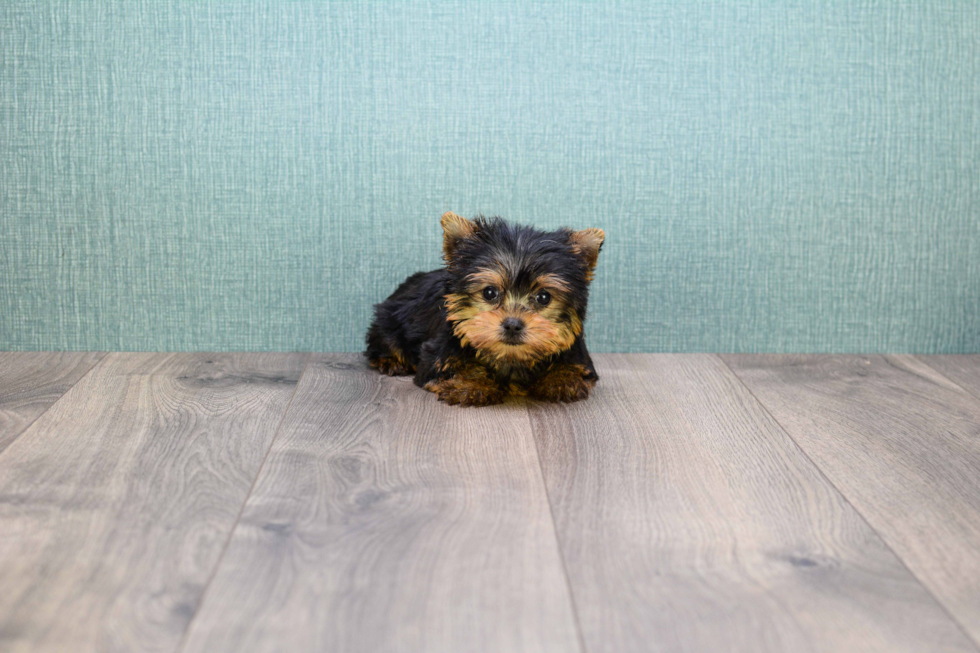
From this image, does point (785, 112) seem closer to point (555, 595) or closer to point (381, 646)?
point (555, 595)

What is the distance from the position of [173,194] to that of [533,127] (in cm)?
120

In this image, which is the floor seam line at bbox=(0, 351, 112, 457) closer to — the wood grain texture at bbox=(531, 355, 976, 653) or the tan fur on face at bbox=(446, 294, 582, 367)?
the tan fur on face at bbox=(446, 294, 582, 367)

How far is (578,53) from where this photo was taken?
9.37ft

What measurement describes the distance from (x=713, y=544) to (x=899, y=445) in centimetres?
82

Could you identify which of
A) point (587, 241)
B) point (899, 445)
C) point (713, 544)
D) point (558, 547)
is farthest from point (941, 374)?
point (558, 547)

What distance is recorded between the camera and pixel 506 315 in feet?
7.56

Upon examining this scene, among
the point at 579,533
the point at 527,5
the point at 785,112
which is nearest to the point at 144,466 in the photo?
the point at 579,533

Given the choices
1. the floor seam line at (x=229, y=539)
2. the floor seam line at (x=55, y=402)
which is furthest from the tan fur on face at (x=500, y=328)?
the floor seam line at (x=55, y=402)

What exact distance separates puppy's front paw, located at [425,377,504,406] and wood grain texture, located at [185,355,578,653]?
115 millimetres

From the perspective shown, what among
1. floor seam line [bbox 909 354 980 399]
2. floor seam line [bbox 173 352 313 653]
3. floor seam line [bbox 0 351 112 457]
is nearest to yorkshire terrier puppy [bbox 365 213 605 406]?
floor seam line [bbox 173 352 313 653]

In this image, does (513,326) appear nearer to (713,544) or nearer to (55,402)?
(713,544)

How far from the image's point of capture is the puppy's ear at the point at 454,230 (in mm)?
2418

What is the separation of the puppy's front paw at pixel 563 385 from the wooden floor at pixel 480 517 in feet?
0.14

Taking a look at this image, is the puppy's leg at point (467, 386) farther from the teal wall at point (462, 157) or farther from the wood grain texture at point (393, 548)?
the teal wall at point (462, 157)
